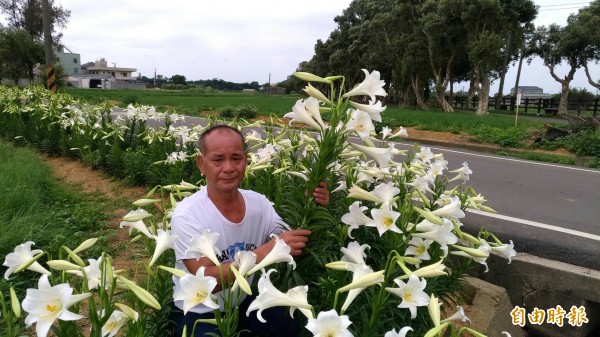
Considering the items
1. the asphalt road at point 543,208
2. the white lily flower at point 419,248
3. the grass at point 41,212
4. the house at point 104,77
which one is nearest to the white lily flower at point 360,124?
the white lily flower at point 419,248

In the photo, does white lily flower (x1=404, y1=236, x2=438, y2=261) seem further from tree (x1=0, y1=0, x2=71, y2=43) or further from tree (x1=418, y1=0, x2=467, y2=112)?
tree (x1=0, y1=0, x2=71, y2=43)

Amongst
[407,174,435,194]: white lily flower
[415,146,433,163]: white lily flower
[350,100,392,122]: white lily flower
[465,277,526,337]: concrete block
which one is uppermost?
[350,100,392,122]: white lily flower

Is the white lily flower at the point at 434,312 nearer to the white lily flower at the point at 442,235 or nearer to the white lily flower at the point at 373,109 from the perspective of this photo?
the white lily flower at the point at 442,235

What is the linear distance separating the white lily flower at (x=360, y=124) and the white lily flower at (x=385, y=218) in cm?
27

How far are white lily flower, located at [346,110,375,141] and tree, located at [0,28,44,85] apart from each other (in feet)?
124

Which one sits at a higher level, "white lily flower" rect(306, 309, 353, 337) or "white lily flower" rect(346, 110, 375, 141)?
"white lily flower" rect(346, 110, 375, 141)

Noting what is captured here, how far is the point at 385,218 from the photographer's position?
5.47 feet

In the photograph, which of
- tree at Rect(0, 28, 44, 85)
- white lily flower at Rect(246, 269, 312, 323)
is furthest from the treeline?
tree at Rect(0, 28, 44, 85)

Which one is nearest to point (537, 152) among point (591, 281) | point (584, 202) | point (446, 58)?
point (584, 202)

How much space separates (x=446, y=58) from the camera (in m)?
23.5

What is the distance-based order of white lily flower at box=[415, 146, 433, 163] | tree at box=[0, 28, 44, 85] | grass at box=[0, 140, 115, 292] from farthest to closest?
tree at box=[0, 28, 44, 85] < grass at box=[0, 140, 115, 292] < white lily flower at box=[415, 146, 433, 163]

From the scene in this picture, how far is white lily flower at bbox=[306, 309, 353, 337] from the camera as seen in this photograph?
106 centimetres

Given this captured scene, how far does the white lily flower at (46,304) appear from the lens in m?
1.18

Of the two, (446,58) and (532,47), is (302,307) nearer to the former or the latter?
(446,58)
